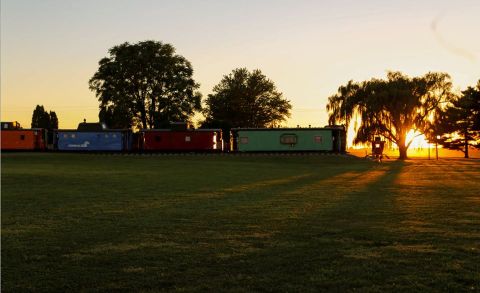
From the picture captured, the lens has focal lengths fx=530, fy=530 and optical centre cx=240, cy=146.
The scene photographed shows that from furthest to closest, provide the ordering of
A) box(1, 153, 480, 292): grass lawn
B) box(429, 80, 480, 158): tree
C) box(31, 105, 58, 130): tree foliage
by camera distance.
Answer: box(31, 105, 58, 130): tree foliage, box(429, 80, 480, 158): tree, box(1, 153, 480, 292): grass lawn

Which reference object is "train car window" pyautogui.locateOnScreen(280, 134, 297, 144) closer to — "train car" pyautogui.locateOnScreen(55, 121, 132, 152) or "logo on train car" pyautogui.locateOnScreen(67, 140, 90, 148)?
"train car" pyautogui.locateOnScreen(55, 121, 132, 152)

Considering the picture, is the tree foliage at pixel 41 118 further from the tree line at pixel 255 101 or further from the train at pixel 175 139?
the train at pixel 175 139

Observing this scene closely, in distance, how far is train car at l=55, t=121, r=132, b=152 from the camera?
69375 mm

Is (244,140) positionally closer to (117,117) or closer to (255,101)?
(117,117)

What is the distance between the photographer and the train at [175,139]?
213 ft

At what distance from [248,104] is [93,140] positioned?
4090 centimetres

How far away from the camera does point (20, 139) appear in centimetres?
7075

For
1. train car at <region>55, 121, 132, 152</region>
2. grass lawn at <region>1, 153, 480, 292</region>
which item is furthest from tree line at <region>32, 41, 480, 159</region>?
grass lawn at <region>1, 153, 480, 292</region>

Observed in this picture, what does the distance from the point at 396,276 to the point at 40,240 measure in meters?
6.16

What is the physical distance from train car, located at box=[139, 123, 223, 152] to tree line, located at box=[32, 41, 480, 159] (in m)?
12.0

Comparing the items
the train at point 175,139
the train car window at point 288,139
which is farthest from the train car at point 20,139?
the train car window at point 288,139

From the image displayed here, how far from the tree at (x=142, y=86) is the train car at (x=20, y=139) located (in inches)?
520

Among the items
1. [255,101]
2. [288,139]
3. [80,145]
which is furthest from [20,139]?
[255,101]

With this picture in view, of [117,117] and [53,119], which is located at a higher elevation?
[53,119]
